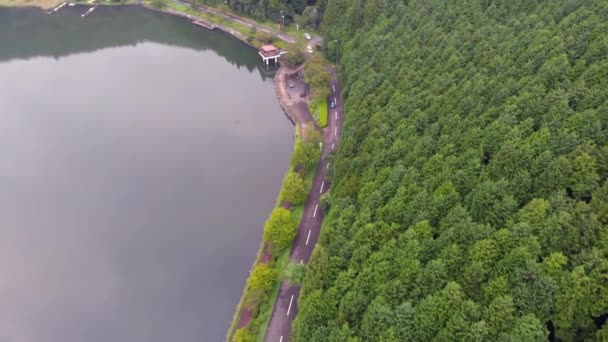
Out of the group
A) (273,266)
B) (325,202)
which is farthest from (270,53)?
(273,266)

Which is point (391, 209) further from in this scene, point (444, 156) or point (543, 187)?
point (543, 187)

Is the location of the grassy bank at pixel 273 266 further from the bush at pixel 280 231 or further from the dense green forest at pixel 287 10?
the dense green forest at pixel 287 10

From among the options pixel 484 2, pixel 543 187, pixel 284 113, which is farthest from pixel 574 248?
pixel 284 113

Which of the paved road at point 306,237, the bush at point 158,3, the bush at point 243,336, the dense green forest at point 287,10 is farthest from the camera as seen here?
the bush at point 158,3

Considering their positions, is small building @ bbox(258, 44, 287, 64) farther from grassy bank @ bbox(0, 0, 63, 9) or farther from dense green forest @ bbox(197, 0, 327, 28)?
grassy bank @ bbox(0, 0, 63, 9)

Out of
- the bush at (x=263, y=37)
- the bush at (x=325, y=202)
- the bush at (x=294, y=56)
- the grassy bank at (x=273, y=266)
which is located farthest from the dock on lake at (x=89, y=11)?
the bush at (x=325, y=202)

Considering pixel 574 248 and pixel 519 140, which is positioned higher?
pixel 519 140

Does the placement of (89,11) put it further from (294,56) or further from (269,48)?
(294,56)
